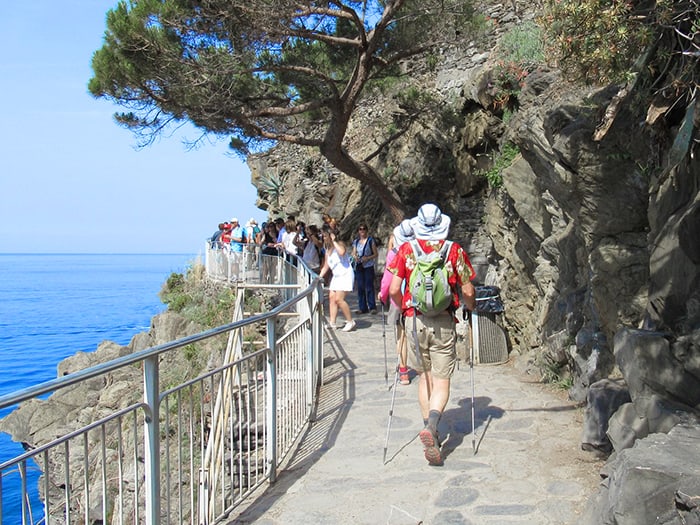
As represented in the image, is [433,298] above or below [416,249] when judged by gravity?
below

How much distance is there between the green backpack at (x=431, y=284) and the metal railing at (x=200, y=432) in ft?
3.68

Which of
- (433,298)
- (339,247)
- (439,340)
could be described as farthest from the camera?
(339,247)

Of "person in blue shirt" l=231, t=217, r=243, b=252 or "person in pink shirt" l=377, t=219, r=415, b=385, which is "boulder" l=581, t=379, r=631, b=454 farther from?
"person in blue shirt" l=231, t=217, r=243, b=252

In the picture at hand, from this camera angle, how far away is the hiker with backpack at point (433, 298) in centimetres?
512

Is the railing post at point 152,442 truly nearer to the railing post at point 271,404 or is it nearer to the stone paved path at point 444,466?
the stone paved path at point 444,466

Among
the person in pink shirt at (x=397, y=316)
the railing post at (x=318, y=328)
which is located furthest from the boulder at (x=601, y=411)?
the railing post at (x=318, y=328)

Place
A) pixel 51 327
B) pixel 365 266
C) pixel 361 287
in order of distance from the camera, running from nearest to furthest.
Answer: pixel 365 266 → pixel 361 287 → pixel 51 327

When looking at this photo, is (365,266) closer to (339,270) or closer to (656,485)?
(339,270)

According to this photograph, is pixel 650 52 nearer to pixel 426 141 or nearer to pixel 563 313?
pixel 563 313

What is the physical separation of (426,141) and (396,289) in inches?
677

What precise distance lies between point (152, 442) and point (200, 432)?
488cm

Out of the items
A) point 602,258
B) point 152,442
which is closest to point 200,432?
point 152,442

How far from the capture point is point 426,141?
2202 centimetres

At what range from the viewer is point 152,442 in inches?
141
